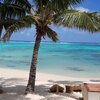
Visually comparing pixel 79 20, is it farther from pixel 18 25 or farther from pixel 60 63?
pixel 60 63

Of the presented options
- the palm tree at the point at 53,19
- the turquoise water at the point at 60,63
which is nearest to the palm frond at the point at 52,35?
the palm tree at the point at 53,19

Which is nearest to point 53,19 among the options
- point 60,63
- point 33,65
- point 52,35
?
point 52,35

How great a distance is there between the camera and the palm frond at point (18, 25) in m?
8.82

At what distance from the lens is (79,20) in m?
9.27

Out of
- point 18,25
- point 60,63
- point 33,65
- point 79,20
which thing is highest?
point 79,20

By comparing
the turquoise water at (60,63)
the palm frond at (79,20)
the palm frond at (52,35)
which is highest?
the palm frond at (79,20)

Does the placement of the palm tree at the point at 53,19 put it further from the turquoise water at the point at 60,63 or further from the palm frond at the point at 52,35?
the turquoise water at the point at 60,63

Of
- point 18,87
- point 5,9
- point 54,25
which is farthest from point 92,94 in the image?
point 18,87

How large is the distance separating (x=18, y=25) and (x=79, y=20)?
186cm

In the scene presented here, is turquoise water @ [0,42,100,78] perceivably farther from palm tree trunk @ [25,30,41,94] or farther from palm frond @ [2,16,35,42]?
palm frond @ [2,16,35,42]

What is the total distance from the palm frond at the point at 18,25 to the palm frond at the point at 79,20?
0.96 m

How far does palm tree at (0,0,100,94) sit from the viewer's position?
9266mm

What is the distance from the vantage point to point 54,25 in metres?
10.1

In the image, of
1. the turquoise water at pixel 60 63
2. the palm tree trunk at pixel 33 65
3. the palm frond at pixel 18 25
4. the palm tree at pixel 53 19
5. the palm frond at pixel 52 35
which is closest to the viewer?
the palm frond at pixel 18 25
